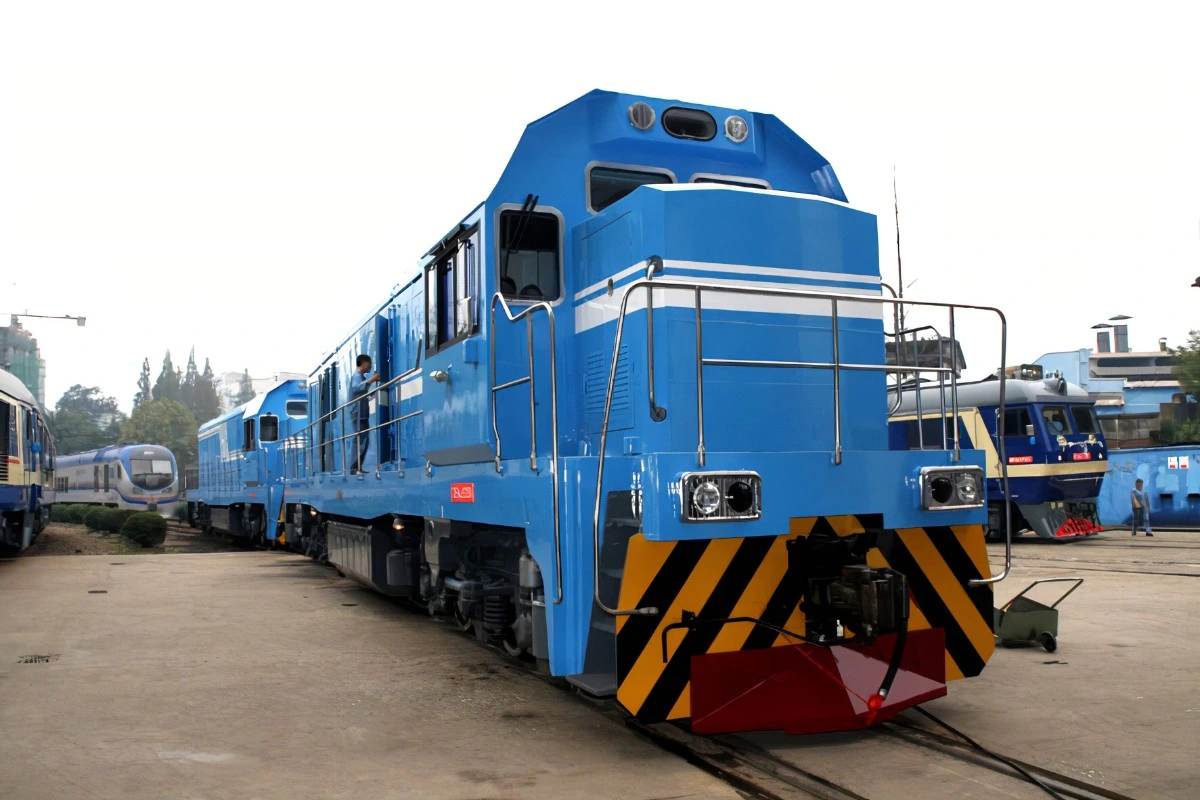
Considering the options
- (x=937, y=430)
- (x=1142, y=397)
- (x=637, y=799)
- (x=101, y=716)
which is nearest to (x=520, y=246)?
(x=637, y=799)

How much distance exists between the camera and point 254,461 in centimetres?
1997

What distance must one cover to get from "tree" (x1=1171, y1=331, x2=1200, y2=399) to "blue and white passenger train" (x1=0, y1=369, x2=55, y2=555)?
158 feet

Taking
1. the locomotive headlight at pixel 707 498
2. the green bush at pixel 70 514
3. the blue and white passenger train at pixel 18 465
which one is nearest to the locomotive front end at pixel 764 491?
the locomotive headlight at pixel 707 498

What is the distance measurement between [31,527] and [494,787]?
16.7 m

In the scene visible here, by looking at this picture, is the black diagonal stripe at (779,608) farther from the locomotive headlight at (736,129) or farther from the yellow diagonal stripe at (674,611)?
the locomotive headlight at (736,129)

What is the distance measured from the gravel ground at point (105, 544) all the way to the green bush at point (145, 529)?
193 mm

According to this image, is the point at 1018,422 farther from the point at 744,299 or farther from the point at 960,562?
the point at 744,299

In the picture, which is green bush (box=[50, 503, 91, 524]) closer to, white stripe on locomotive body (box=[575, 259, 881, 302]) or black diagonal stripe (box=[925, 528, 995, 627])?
white stripe on locomotive body (box=[575, 259, 881, 302])

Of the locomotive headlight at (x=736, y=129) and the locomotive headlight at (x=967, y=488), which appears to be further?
the locomotive headlight at (x=736, y=129)

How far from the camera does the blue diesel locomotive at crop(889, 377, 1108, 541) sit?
18156 millimetres

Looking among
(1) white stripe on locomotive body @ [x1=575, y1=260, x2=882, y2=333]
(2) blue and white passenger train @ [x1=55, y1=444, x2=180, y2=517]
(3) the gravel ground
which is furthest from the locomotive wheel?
(2) blue and white passenger train @ [x1=55, y1=444, x2=180, y2=517]

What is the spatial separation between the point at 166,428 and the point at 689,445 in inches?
4121

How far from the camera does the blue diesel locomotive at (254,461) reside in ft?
60.1

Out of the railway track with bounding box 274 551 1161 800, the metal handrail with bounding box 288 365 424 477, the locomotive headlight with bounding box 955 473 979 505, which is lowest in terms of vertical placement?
the railway track with bounding box 274 551 1161 800
